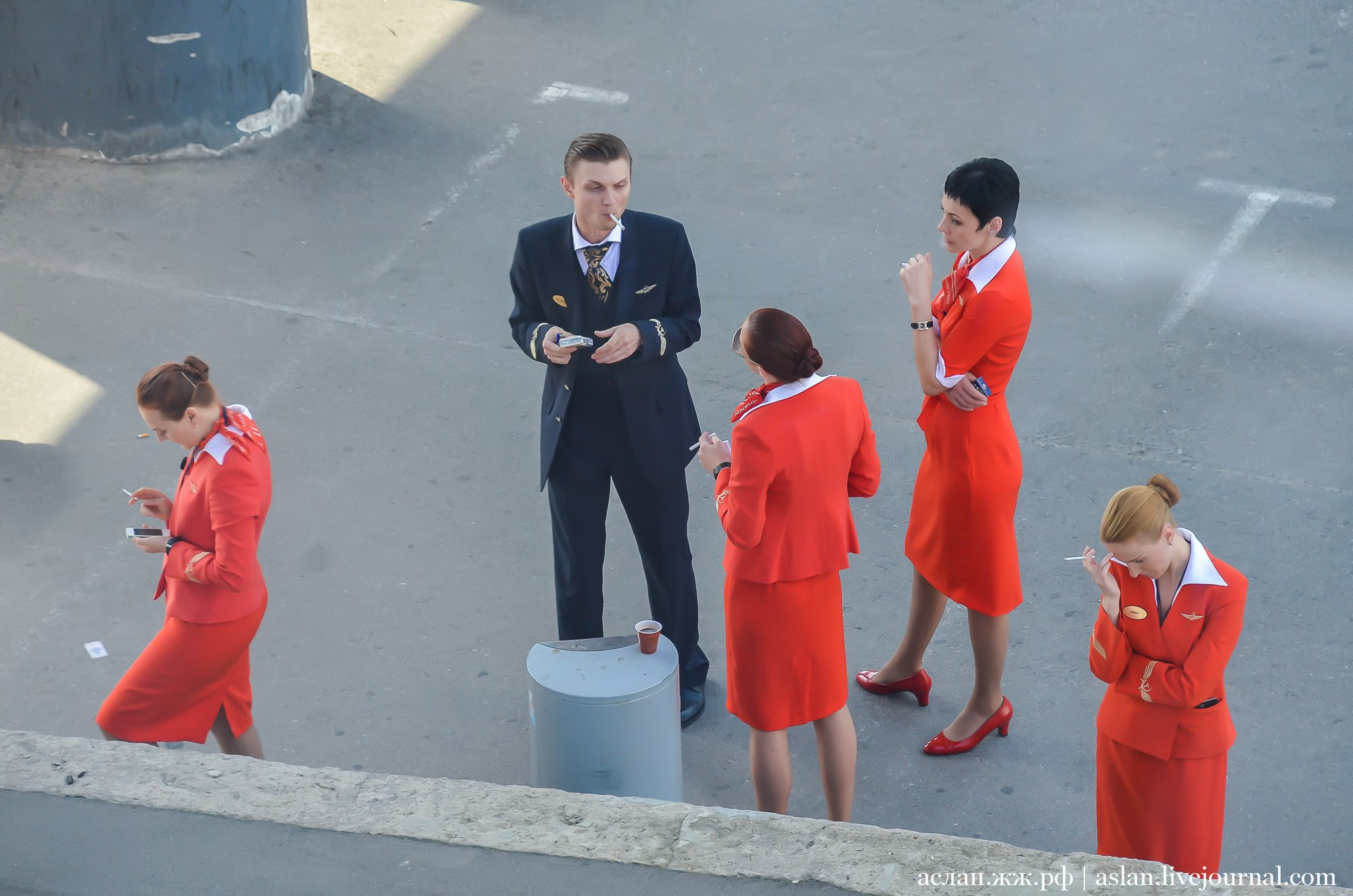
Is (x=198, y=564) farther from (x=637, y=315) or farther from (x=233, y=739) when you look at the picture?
(x=637, y=315)

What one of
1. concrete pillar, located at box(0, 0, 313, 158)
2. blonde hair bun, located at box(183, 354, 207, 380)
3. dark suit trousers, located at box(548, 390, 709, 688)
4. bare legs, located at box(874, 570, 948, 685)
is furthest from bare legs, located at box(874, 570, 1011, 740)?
concrete pillar, located at box(0, 0, 313, 158)

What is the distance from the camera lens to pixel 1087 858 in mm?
3301

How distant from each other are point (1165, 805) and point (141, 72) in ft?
24.1

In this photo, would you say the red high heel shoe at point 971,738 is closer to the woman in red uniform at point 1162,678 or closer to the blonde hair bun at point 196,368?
the woman in red uniform at point 1162,678

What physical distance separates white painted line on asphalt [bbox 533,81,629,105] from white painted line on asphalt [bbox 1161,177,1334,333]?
3.85 meters

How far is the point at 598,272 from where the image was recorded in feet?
14.6

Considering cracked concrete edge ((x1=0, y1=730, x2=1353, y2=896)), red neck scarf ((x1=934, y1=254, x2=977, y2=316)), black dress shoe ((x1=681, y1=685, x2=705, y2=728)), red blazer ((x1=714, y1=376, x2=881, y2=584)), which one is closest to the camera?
cracked concrete edge ((x1=0, y1=730, x2=1353, y2=896))

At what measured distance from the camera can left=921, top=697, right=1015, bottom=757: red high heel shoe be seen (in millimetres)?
4711

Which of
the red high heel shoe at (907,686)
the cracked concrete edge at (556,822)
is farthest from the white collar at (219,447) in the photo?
the red high heel shoe at (907,686)

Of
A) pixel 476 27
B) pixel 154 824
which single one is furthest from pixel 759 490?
pixel 476 27

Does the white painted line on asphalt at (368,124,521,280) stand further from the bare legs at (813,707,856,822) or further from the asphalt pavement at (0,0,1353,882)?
the bare legs at (813,707,856,822)

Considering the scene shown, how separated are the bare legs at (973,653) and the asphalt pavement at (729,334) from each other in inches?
5.2

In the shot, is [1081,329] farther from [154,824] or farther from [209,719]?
[154,824]

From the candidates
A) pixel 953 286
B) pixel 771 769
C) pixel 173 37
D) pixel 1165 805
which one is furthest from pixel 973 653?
pixel 173 37
